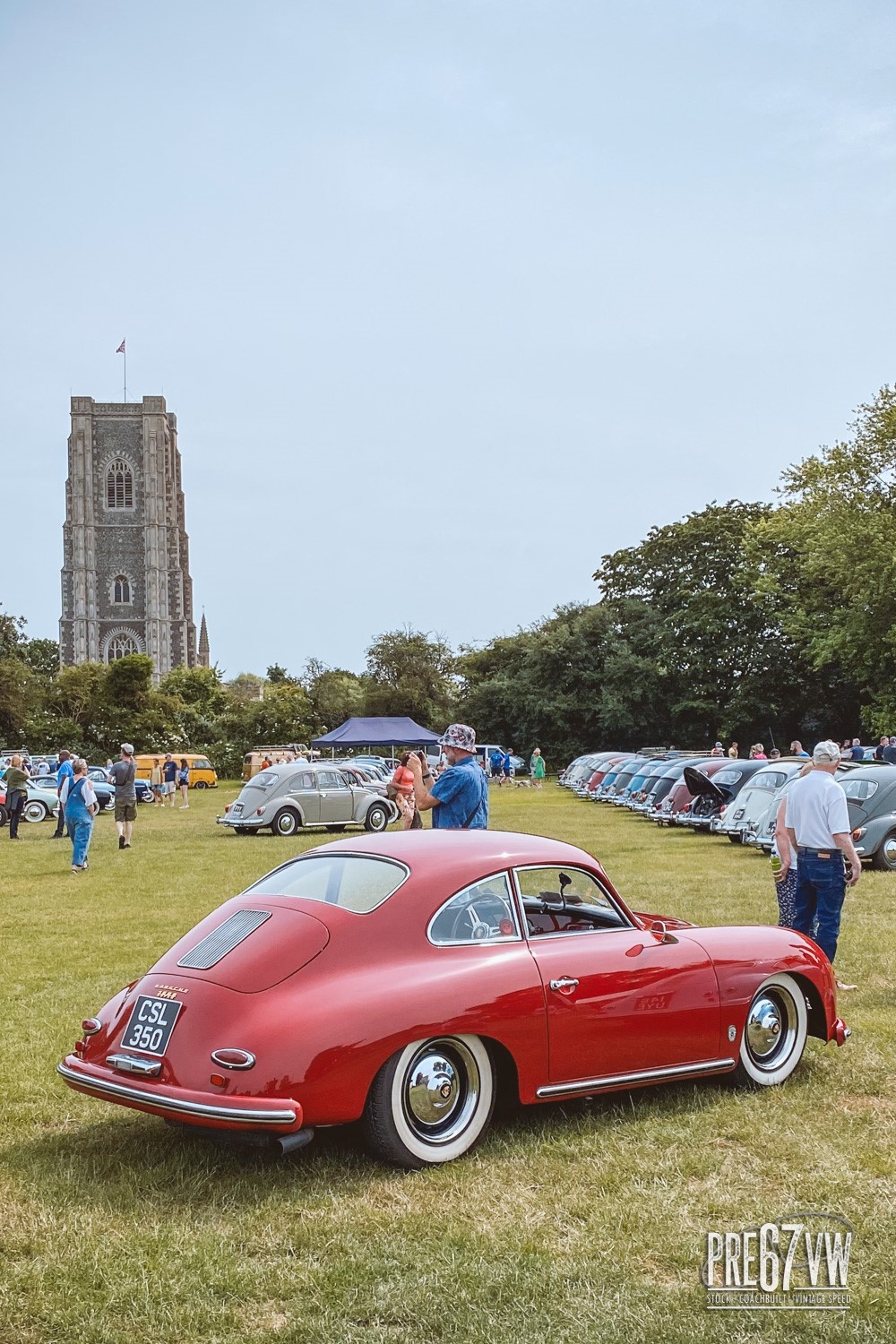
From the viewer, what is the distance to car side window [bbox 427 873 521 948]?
248 inches

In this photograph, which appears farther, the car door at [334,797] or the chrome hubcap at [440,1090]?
the car door at [334,797]

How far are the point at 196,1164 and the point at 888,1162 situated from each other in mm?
3094

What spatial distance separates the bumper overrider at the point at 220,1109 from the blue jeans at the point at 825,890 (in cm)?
515

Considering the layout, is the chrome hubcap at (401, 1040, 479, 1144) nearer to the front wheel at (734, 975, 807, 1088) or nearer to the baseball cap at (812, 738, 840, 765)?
the front wheel at (734, 975, 807, 1088)

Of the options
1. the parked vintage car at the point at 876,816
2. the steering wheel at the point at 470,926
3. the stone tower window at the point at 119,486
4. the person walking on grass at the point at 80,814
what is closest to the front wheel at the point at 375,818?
the person walking on grass at the point at 80,814

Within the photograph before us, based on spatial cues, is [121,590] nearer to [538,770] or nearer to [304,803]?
[538,770]

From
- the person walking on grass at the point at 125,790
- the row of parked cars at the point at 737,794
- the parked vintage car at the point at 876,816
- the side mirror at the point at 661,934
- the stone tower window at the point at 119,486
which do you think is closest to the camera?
the side mirror at the point at 661,934

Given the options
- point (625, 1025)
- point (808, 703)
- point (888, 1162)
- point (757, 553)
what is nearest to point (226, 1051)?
point (625, 1025)

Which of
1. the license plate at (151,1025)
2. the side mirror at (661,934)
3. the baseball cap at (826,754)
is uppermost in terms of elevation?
the baseball cap at (826,754)

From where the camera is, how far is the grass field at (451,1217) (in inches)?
168

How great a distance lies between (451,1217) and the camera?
5199 mm

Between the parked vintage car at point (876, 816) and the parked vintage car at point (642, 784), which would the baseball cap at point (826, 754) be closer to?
the parked vintage car at point (876, 816)

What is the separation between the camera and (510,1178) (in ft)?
18.7

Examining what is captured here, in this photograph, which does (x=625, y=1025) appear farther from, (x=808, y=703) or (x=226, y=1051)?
(x=808, y=703)
